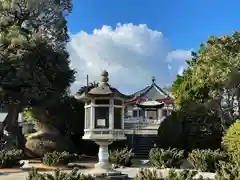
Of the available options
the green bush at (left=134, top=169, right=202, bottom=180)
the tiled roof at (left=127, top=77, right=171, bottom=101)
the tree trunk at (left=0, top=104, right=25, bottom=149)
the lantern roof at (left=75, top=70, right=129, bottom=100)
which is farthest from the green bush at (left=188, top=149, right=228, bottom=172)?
the tiled roof at (left=127, top=77, right=171, bottom=101)

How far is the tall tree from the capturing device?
18.8m

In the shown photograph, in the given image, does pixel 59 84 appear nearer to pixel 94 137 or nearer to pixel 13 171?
pixel 13 171

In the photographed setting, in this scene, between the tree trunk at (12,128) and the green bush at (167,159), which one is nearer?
the green bush at (167,159)

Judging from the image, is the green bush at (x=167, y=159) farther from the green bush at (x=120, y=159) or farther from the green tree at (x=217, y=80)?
the green tree at (x=217, y=80)

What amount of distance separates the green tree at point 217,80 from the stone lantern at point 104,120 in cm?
705

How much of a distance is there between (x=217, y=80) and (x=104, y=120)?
7489 millimetres

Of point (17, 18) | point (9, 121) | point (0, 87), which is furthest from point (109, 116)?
point (17, 18)

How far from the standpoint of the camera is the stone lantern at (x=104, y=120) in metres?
11.4

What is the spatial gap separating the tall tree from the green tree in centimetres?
668

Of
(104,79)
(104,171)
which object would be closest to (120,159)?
(104,171)

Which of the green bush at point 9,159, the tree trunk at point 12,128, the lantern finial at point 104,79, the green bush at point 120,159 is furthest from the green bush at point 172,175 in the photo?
the tree trunk at point 12,128

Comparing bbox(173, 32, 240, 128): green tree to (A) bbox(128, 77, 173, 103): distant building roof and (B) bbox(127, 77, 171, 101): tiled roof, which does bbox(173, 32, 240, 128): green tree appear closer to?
(A) bbox(128, 77, 173, 103): distant building roof

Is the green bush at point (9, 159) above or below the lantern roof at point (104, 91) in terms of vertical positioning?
below

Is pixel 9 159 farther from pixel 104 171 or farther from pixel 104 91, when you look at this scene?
pixel 104 91
